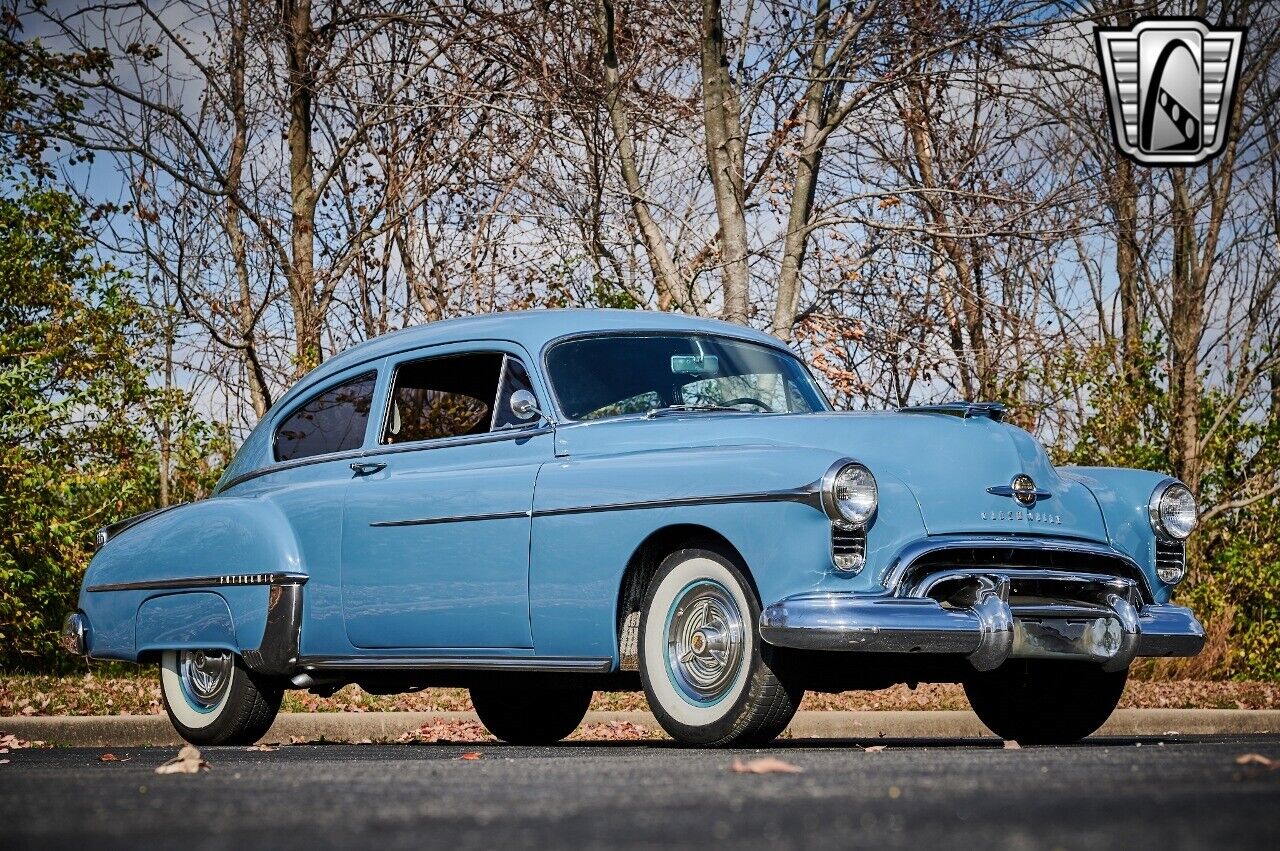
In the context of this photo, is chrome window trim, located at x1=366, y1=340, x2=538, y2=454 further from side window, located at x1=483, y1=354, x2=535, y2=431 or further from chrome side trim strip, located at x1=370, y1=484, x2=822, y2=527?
chrome side trim strip, located at x1=370, y1=484, x2=822, y2=527

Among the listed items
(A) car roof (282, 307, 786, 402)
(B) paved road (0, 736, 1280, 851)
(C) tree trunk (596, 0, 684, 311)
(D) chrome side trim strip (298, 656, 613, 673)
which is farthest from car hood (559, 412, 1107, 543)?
(C) tree trunk (596, 0, 684, 311)

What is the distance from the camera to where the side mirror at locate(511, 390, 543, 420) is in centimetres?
709

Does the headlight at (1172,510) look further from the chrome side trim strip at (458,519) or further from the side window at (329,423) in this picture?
the side window at (329,423)

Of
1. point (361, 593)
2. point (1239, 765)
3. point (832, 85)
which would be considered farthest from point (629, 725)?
point (832, 85)

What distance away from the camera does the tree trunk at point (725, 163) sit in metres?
13.3

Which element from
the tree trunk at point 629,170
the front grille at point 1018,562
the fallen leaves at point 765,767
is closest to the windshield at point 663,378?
the front grille at point 1018,562

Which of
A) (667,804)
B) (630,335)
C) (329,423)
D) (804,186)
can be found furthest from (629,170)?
(667,804)

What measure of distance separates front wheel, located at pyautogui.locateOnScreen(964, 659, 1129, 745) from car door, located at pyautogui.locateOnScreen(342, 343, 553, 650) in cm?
209

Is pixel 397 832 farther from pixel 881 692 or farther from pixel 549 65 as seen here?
pixel 549 65

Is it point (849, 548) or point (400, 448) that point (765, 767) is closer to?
point (849, 548)

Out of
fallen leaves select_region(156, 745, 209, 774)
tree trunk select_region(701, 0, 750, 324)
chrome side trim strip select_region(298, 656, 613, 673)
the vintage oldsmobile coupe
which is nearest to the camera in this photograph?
fallen leaves select_region(156, 745, 209, 774)

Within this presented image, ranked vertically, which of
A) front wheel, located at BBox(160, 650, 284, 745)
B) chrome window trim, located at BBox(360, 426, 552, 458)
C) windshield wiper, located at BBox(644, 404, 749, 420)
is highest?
windshield wiper, located at BBox(644, 404, 749, 420)

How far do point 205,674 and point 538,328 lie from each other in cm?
253

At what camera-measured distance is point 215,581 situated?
26.3 feet
